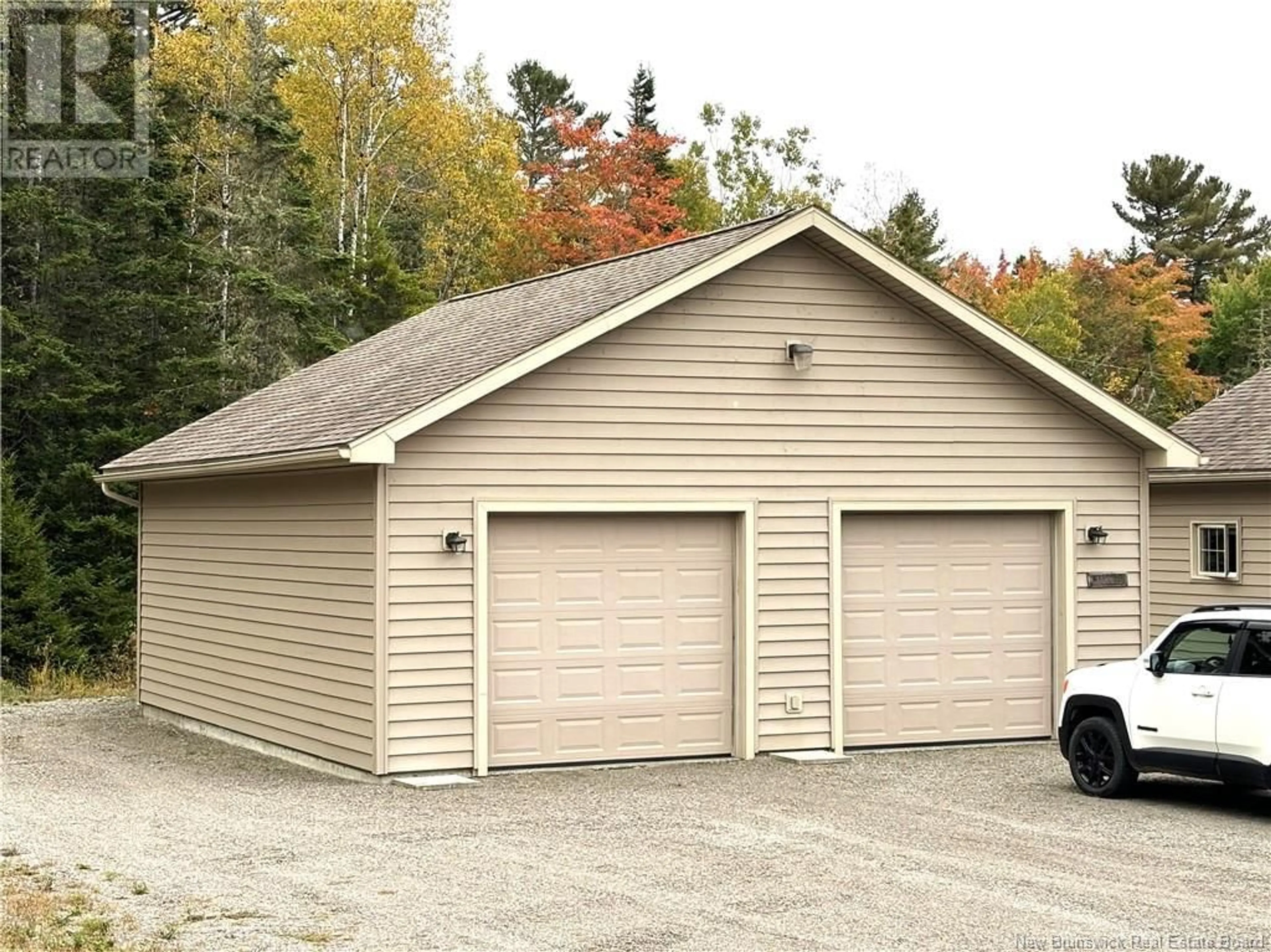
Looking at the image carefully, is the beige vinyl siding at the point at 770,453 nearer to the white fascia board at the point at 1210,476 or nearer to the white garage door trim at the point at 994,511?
the white garage door trim at the point at 994,511

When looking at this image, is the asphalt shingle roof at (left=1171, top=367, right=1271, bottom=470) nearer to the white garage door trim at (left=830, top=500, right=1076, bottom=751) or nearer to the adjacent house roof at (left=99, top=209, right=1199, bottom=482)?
the adjacent house roof at (left=99, top=209, right=1199, bottom=482)

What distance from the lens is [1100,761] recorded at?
13117 mm

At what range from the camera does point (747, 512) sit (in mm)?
15297

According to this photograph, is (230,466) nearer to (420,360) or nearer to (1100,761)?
(420,360)

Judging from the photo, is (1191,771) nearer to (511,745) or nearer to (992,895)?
(992,895)

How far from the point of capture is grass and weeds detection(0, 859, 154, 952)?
8.12 meters

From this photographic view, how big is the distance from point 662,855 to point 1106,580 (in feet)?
24.4

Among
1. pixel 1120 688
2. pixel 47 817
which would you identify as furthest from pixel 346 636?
pixel 1120 688

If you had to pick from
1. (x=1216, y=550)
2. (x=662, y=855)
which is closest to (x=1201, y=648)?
(x=662, y=855)

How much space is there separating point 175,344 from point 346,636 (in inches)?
709

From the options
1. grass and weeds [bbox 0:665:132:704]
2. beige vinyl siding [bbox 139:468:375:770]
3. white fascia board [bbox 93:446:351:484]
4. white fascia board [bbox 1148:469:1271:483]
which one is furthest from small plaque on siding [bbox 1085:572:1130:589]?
grass and weeds [bbox 0:665:132:704]

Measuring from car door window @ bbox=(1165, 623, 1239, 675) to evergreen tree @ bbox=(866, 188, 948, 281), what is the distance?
36.8 metres

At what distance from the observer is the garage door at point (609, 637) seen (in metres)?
14.5

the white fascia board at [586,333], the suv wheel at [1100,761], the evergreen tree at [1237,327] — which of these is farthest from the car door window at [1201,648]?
the evergreen tree at [1237,327]
